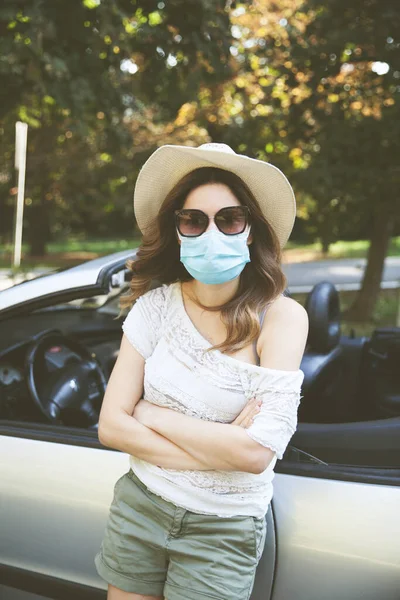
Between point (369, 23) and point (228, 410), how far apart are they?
563cm

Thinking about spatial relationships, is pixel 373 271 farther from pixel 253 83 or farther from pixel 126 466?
pixel 126 466

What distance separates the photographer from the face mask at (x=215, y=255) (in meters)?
1.70

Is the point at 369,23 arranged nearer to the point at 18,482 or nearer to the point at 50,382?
the point at 50,382

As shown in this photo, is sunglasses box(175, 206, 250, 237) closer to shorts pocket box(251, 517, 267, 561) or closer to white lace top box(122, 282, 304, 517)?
white lace top box(122, 282, 304, 517)

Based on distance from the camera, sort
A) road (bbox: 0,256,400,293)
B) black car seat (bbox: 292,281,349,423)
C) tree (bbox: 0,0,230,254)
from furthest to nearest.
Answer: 1. road (bbox: 0,256,400,293)
2. tree (bbox: 0,0,230,254)
3. black car seat (bbox: 292,281,349,423)

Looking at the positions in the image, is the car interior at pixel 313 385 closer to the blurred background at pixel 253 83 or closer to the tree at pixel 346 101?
the blurred background at pixel 253 83

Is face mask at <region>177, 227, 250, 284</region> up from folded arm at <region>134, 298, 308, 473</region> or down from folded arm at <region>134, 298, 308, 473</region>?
up

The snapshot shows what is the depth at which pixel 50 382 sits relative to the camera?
2572 millimetres

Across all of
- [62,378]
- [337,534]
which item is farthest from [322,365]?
[62,378]

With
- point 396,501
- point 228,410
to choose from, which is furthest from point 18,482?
point 396,501

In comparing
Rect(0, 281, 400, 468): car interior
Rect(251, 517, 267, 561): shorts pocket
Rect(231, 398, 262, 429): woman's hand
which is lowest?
Rect(251, 517, 267, 561): shorts pocket

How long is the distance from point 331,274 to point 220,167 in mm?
17346

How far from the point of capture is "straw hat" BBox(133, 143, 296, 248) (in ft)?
5.76

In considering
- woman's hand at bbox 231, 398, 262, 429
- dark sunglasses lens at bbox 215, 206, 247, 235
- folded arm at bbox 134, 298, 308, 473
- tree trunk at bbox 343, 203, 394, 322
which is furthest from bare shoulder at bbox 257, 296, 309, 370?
tree trunk at bbox 343, 203, 394, 322
